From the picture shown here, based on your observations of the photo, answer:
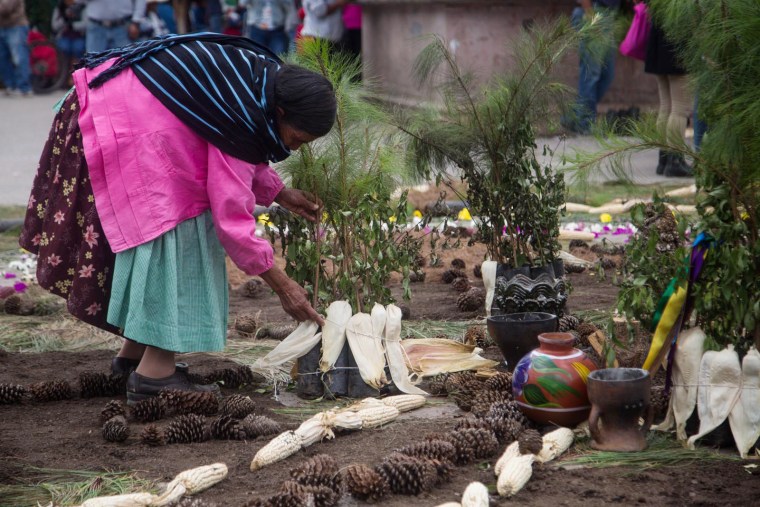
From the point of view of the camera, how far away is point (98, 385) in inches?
168

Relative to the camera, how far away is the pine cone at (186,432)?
3.63m

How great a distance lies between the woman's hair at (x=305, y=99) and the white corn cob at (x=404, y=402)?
1.03 metres

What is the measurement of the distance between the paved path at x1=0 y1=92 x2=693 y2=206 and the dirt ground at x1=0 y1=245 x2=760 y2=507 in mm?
1949

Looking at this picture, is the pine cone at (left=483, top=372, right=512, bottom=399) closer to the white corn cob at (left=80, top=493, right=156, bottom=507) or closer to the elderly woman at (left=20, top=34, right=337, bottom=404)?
the elderly woman at (left=20, top=34, right=337, bottom=404)

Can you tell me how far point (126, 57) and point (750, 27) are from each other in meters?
2.25

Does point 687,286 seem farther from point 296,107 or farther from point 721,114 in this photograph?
point 296,107

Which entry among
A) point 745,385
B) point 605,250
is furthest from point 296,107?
point 605,250

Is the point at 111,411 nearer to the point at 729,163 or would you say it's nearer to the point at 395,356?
the point at 395,356

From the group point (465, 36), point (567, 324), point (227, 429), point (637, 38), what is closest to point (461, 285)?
point (567, 324)

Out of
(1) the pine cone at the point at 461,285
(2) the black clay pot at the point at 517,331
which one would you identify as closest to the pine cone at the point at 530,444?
(2) the black clay pot at the point at 517,331

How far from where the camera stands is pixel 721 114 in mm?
3486

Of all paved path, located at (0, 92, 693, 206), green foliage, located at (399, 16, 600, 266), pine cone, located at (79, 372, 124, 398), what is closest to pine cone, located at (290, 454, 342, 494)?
pine cone, located at (79, 372, 124, 398)

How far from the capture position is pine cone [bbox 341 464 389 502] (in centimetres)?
305

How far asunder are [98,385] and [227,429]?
0.87 m
